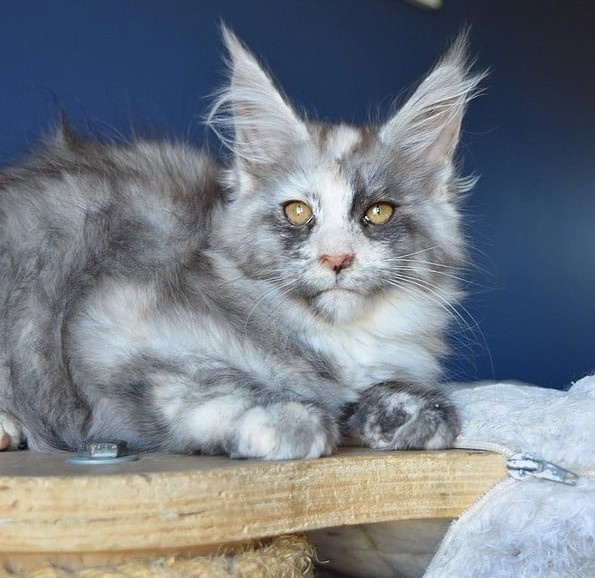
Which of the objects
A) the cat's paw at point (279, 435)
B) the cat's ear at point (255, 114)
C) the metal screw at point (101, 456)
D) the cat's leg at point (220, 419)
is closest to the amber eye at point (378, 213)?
the cat's ear at point (255, 114)

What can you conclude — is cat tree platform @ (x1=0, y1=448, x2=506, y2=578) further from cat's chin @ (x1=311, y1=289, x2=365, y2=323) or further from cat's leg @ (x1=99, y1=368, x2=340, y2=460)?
cat's chin @ (x1=311, y1=289, x2=365, y2=323)

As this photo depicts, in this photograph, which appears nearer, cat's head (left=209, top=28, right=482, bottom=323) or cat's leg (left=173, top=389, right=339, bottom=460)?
cat's leg (left=173, top=389, right=339, bottom=460)

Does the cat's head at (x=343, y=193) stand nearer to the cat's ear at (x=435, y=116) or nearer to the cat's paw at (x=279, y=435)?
the cat's ear at (x=435, y=116)

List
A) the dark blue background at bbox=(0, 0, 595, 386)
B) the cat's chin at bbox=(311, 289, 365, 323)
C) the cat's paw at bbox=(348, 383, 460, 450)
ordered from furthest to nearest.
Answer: the dark blue background at bbox=(0, 0, 595, 386)
the cat's chin at bbox=(311, 289, 365, 323)
the cat's paw at bbox=(348, 383, 460, 450)

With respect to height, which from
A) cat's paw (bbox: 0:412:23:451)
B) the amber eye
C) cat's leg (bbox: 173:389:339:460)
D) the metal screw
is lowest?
cat's paw (bbox: 0:412:23:451)

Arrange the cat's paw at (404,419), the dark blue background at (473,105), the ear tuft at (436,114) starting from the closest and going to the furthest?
the cat's paw at (404,419) → the ear tuft at (436,114) → the dark blue background at (473,105)

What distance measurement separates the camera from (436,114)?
1.83m

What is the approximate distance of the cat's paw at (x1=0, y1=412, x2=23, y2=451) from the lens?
148 cm

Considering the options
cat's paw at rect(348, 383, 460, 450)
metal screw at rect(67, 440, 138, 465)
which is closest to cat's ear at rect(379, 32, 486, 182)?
cat's paw at rect(348, 383, 460, 450)

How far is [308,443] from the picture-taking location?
125 centimetres

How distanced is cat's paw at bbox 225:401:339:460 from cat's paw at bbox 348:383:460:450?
7.4 inches

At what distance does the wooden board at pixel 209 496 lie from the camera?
0.96 meters

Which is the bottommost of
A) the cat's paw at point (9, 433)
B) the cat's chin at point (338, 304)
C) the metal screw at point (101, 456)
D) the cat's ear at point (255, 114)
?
the cat's paw at point (9, 433)

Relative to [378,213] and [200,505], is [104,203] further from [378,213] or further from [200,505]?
[200,505]
